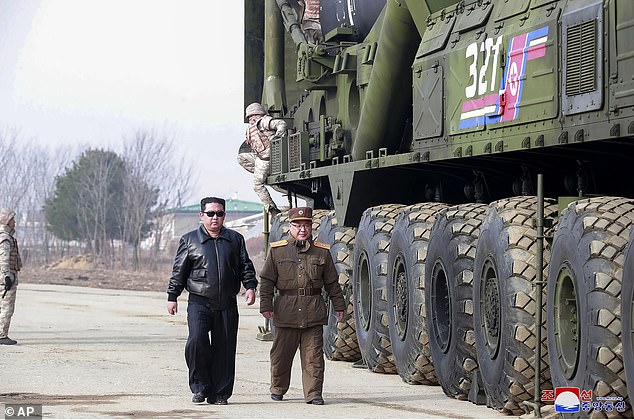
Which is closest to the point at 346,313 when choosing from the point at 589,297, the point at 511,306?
the point at 511,306

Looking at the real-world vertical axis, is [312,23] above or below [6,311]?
above

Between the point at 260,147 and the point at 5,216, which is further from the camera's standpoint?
the point at 260,147

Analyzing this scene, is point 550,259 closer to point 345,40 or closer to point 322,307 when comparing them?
point 322,307

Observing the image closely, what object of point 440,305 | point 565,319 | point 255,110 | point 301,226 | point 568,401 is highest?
point 255,110

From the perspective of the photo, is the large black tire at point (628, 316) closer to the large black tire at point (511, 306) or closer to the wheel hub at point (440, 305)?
the large black tire at point (511, 306)

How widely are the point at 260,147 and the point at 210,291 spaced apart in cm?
916

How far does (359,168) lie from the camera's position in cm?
1769

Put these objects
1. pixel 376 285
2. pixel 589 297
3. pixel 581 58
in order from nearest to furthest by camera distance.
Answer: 1. pixel 589 297
2. pixel 581 58
3. pixel 376 285

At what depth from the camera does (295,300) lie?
13.9 meters

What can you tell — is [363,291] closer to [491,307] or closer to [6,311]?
[491,307]

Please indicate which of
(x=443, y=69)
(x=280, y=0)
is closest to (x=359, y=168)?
(x=443, y=69)

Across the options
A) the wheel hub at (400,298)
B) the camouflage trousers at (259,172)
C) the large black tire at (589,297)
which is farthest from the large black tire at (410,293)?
the camouflage trousers at (259,172)

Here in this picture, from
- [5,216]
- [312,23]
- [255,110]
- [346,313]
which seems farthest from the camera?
[255,110]

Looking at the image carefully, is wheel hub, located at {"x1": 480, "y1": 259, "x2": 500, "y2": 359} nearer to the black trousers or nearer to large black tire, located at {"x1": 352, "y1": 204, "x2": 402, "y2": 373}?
the black trousers
